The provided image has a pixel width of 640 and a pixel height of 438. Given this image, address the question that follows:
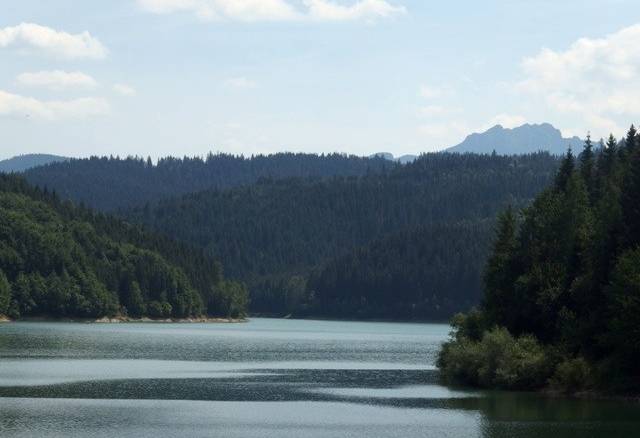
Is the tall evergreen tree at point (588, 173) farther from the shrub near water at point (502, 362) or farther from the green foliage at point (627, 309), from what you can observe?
the green foliage at point (627, 309)

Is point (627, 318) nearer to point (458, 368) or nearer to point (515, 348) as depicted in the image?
point (515, 348)

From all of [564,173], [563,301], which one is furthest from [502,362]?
[564,173]

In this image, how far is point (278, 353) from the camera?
14412cm

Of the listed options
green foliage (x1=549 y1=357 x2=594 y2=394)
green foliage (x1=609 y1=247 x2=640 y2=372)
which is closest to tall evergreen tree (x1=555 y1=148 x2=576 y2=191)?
green foliage (x1=549 y1=357 x2=594 y2=394)

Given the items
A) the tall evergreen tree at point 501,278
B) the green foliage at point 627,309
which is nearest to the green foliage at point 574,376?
the green foliage at point 627,309

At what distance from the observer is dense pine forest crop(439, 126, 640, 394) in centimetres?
8250

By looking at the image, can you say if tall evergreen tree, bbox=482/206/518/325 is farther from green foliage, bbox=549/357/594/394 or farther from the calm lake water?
green foliage, bbox=549/357/594/394

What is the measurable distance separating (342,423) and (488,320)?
111ft

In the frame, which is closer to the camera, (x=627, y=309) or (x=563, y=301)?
(x=627, y=309)

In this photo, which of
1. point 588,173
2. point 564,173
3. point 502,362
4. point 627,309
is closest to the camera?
point 627,309

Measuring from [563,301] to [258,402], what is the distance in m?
26.2

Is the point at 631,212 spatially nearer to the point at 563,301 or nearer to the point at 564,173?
the point at 563,301

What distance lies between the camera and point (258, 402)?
8188 centimetres

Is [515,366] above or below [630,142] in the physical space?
below
